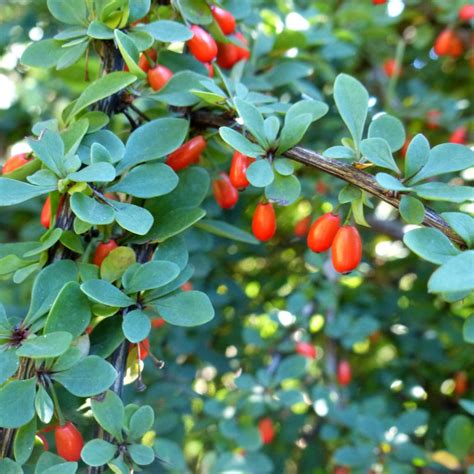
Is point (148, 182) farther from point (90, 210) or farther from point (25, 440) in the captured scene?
point (25, 440)

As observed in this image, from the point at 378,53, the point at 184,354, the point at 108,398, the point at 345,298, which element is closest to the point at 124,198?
the point at 108,398

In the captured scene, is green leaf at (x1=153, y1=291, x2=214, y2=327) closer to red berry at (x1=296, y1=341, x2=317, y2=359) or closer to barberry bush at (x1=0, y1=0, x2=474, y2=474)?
barberry bush at (x1=0, y1=0, x2=474, y2=474)

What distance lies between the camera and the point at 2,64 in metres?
1.99

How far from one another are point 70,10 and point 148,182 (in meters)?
0.24

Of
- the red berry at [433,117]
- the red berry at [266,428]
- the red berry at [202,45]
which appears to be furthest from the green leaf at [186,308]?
the red berry at [433,117]

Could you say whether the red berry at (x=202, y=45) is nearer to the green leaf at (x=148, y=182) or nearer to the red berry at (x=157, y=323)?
the green leaf at (x=148, y=182)

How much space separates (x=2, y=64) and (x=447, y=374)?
1.43 meters

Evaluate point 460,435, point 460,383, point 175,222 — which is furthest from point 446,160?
point 460,383

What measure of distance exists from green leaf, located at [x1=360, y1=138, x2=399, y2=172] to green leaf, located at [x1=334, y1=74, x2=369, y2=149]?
40 millimetres

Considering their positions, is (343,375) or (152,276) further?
(343,375)

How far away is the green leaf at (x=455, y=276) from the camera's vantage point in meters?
0.60

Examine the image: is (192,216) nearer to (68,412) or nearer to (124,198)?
(124,198)

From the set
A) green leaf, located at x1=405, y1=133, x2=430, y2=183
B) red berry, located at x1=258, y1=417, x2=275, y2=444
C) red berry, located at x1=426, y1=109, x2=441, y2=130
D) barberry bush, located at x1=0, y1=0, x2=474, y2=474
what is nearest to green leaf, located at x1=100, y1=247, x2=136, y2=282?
barberry bush, located at x1=0, y1=0, x2=474, y2=474

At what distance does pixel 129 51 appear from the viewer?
31.7 inches
